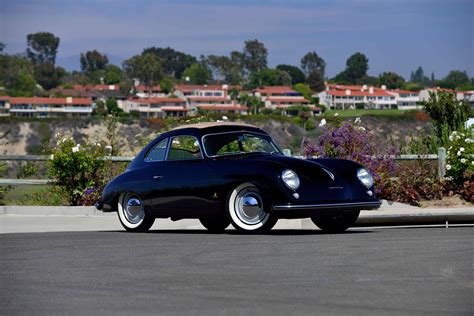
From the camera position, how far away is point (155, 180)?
14.1 meters

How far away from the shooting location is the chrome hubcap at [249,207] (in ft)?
42.6

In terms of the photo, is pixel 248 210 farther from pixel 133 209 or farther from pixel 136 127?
pixel 136 127

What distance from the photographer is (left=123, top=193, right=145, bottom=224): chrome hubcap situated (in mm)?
14375

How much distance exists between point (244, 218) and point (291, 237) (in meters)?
0.81

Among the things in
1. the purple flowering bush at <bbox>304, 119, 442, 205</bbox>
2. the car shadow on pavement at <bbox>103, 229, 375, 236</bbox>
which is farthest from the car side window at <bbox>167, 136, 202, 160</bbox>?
the purple flowering bush at <bbox>304, 119, 442, 205</bbox>

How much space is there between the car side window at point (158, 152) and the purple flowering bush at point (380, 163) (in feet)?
15.4

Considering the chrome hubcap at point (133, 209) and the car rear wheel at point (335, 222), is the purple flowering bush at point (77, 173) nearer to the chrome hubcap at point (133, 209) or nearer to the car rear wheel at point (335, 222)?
the chrome hubcap at point (133, 209)

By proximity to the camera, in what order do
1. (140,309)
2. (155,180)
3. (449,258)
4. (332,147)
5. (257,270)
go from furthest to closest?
(332,147) → (155,180) → (449,258) → (257,270) → (140,309)

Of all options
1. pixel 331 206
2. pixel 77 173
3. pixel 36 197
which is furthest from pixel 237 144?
pixel 36 197

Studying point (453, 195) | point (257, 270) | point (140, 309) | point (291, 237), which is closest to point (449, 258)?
point (257, 270)

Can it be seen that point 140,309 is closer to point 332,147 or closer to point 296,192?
point 296,192

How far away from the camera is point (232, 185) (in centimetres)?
1309

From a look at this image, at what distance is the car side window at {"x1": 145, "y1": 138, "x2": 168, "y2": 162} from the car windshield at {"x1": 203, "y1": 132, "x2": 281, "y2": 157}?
0.71 meters

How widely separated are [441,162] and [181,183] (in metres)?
6.72
